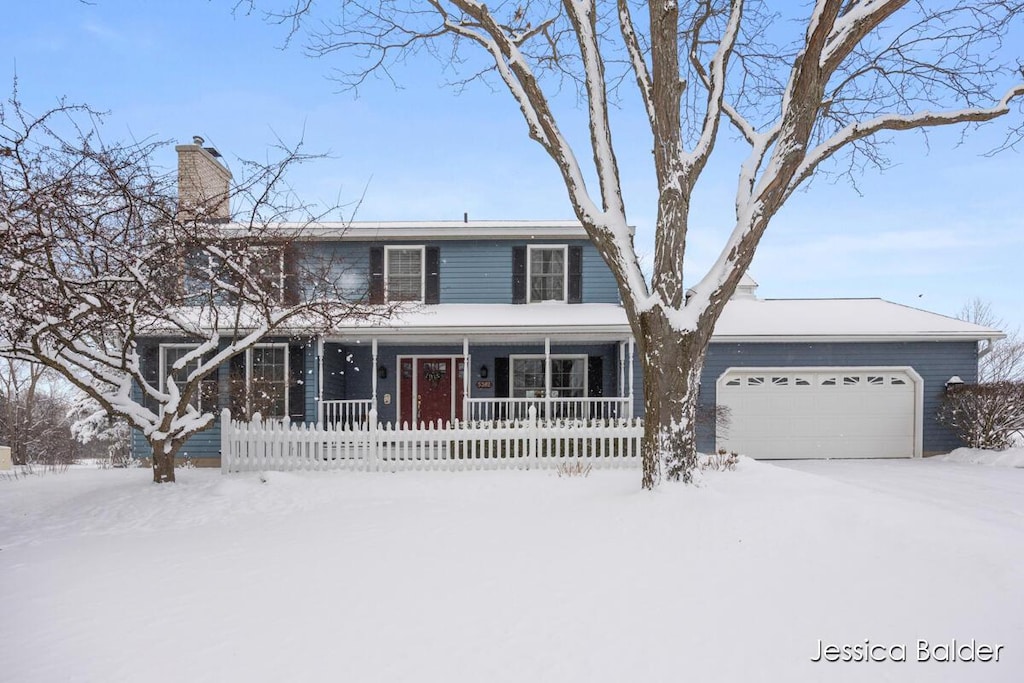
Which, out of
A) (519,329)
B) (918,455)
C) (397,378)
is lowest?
→ (918,455)

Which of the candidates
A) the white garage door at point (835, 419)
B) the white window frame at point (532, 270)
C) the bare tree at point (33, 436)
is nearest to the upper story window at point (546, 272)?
the white window frame at point (532, 270)

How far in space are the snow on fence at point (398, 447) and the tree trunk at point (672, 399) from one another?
3660 millimetres

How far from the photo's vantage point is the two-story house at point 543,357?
14203mm

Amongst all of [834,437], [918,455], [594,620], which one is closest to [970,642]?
[594,620]

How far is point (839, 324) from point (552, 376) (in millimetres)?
7096

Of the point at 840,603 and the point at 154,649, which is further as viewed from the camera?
the point at 840,603

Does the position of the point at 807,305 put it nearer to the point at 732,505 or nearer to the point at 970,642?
the point at 732,505

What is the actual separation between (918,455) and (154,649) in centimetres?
1596

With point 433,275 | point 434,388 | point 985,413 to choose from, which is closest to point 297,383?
point 434,388

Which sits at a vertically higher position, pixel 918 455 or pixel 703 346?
pixel 703 346

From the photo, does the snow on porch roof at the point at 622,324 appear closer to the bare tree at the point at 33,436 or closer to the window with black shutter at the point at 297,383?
the window with black shutter at the point at 297,383

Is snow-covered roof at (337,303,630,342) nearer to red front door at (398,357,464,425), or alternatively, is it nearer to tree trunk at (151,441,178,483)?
red front door at (398,357,464,425)

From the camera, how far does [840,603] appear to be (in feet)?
13.8

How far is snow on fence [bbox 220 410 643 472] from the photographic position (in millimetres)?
10430
